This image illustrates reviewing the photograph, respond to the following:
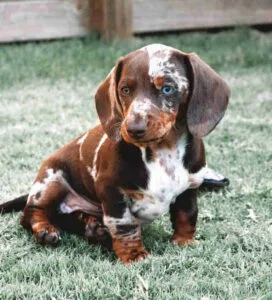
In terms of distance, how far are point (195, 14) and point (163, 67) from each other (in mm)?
6131

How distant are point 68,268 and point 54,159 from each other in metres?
0.75

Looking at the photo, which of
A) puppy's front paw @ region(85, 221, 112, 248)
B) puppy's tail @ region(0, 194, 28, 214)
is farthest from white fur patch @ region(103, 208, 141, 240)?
puppy's tail @ region(0, 194, 28, 214)

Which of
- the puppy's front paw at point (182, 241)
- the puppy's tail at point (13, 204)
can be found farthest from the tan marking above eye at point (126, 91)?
the puppy's tail at point (13, 204)

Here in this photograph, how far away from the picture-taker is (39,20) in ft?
26.9

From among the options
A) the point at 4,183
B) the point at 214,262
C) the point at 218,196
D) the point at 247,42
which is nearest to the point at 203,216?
the point at 218,196

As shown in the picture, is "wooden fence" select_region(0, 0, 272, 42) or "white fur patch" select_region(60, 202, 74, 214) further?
"wooden fence" select_region(0, 0, 272, 42)

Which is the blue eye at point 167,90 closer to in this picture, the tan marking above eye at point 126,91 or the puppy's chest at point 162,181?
Answer: the tan marking above eye at point 126,91

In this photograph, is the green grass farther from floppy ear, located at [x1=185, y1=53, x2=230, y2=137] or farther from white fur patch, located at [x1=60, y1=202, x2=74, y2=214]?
floppy ear, located at [x1=185, y1=53, x2=230, y2=137]

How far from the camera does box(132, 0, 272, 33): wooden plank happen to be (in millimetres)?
8656

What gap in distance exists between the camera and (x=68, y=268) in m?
3.01

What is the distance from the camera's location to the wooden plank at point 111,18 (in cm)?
810

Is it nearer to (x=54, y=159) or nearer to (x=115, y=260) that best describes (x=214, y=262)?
Answer: (x=115, y=260)

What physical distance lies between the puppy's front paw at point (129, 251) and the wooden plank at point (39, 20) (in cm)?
546

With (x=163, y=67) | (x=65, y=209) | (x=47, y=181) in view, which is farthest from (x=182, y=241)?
(x=163, y=67)
